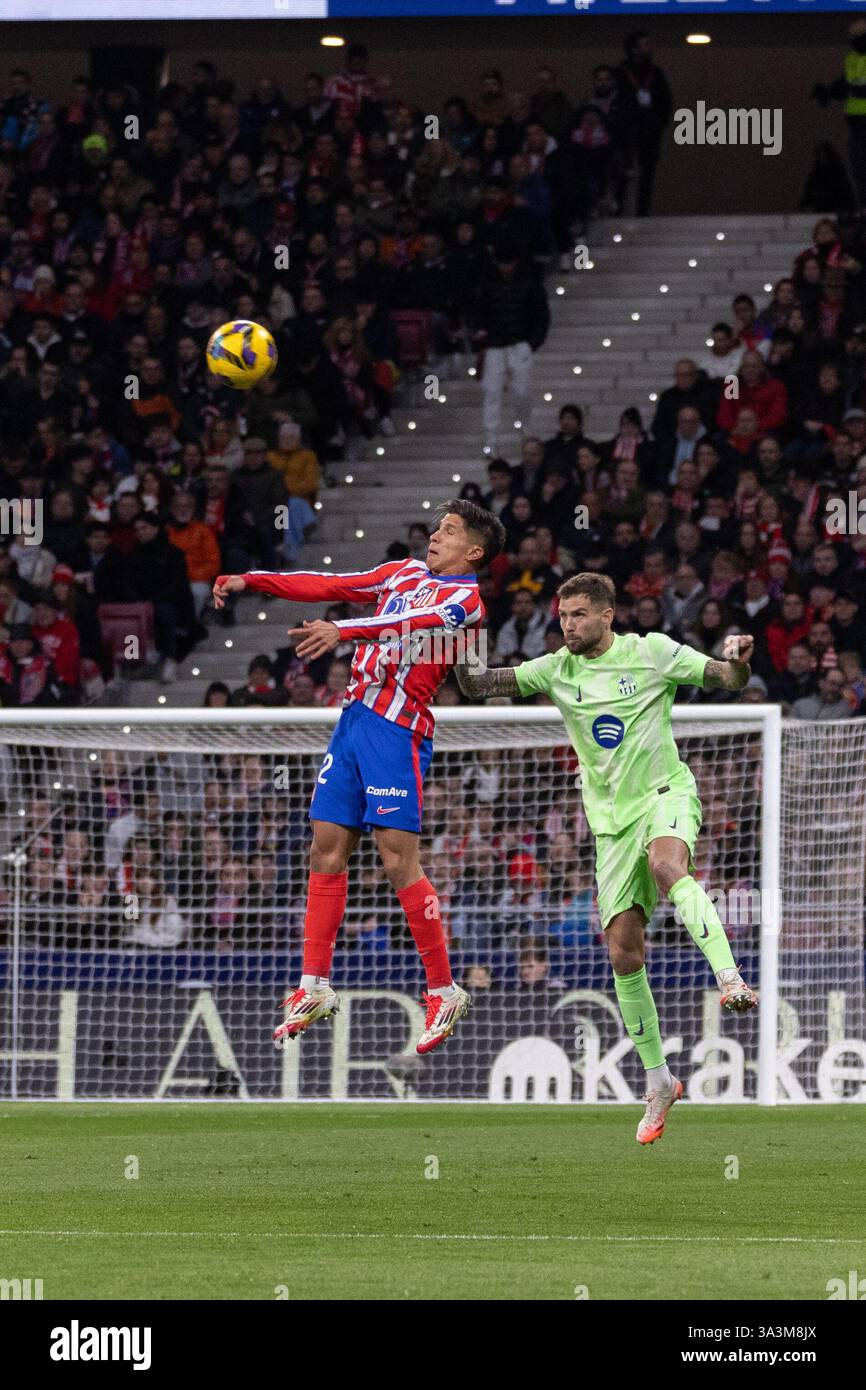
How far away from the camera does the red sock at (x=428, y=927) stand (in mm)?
9219

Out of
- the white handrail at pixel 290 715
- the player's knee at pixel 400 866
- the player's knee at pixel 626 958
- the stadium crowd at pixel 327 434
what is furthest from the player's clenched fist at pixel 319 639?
the stadium crowd at pixel 327 434

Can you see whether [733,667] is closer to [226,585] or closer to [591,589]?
[591,589]

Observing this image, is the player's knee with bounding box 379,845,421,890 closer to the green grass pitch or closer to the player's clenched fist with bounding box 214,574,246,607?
the green grass pitch

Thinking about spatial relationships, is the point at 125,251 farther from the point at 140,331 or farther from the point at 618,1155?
the point at 618,1155

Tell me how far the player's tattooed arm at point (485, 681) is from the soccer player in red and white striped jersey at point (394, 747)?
133 mm

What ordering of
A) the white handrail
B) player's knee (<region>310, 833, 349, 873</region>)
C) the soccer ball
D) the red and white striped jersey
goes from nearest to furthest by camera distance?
the red and white striped jersey → player's knee (<region>310, 833, 349, 873</region>) → the soccer ball → the white handrail

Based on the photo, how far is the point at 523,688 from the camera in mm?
9070

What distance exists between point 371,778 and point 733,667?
155 cm

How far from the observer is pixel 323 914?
30.2 feet

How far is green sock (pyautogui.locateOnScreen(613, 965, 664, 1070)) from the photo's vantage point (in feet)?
29.5

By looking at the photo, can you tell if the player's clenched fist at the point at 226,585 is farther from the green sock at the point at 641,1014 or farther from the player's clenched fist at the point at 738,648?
the green sock at the point at 641,1014

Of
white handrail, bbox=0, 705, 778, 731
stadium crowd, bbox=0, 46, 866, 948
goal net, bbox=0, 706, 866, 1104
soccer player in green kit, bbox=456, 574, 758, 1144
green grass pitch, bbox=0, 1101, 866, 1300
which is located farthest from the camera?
stadium crowd, bbox=0, 46, 866, 948

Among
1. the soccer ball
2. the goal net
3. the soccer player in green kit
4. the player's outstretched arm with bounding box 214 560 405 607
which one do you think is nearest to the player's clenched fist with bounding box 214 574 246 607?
the player's outstretched arm with bounding box 214 560 405 607

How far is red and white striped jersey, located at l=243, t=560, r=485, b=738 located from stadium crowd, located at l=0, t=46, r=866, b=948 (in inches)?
216
